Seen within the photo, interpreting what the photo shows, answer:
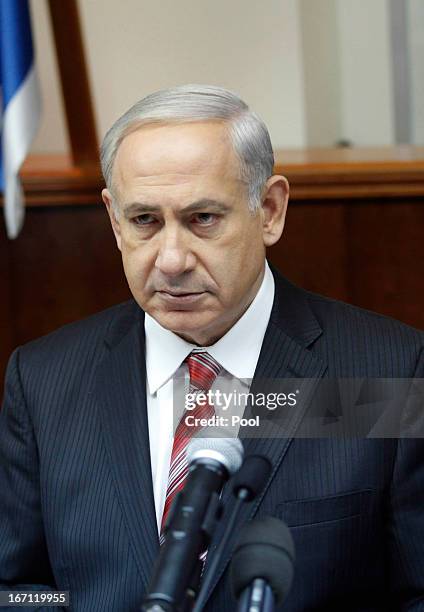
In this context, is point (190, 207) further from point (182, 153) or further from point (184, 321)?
point (184, 321)

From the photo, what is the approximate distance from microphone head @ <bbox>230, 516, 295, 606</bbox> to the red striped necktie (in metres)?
0.62

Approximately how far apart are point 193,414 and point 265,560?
743mm

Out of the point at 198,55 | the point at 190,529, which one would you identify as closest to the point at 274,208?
the point at 190,529

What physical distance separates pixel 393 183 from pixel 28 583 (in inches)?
65.5

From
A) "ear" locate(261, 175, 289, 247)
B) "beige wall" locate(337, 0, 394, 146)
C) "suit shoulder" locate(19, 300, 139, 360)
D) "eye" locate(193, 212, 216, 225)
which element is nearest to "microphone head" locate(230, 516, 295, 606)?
"eye" locate(193, 212, 216, 225)

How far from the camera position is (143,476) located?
192 centimetres

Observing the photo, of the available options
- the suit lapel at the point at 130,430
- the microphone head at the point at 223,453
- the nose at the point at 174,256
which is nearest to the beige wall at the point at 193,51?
the suit lapel at the point at 130,430

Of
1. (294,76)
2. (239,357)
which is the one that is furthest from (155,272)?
(294,76)

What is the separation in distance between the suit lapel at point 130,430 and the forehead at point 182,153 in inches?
15.6

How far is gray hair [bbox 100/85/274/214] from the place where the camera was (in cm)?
182

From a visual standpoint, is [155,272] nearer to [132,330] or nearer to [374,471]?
[132,330]

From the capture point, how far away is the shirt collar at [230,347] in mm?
1976

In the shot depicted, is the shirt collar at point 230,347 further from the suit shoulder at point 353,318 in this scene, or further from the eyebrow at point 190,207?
the eyebrow at point 190,207

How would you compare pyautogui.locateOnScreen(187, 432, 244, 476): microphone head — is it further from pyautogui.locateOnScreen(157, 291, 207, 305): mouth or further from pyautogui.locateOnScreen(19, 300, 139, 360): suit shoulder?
pyautogui.locateOnScreen(19, 300, 139, 360): suit shoulder
